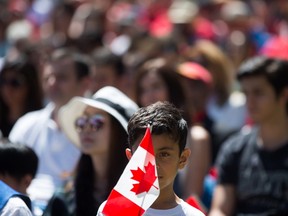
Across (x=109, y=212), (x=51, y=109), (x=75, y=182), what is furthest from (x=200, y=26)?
(x=109, y=212)

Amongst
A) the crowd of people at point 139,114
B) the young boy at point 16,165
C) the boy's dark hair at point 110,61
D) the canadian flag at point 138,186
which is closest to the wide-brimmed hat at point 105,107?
the crowd of people at point 139,114

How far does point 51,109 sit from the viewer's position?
285 inches

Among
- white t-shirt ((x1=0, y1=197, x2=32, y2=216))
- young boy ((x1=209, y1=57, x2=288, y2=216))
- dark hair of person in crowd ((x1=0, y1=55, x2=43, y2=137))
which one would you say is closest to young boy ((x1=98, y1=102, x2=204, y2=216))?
white t-shirt ((x1=0, y1=197, x2=32, y2=216))

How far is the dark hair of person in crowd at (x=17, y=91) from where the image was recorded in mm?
7973

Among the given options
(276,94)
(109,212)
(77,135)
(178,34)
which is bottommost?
(109,212)

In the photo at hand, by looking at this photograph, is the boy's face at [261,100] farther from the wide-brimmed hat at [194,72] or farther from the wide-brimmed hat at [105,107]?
the wide-brimmed hat at [194,72]

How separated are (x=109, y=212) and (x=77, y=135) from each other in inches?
87.0

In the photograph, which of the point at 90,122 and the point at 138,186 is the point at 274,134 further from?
the point at 138,186

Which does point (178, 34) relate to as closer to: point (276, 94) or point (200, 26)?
point (200, 26)

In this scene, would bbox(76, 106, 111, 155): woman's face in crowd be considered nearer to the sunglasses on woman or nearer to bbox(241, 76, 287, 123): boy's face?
the sunglasses on woman

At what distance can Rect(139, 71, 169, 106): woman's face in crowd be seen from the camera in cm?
→ 668

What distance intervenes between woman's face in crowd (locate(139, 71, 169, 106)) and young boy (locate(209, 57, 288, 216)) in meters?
0.63

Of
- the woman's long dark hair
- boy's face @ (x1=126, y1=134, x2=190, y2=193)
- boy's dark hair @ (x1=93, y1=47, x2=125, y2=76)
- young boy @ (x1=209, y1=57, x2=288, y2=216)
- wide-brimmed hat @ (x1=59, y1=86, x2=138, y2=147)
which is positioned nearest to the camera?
boy's face @ (x1=126, y1=134, x2=190, y2=193)

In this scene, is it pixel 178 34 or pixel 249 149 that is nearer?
pixel 249 149
